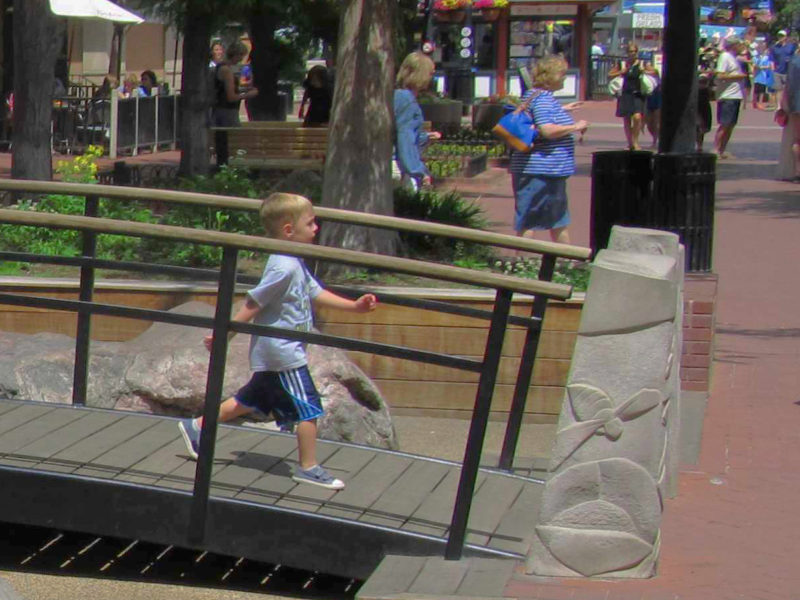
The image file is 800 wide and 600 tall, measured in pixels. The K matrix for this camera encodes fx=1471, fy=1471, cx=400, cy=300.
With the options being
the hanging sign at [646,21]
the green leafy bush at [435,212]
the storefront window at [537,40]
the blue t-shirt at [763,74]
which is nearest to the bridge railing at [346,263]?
the green leafy bush at [435,212]

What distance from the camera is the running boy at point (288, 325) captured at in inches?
215

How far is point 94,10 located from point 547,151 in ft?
48.8

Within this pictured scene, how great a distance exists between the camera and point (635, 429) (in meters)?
4.66

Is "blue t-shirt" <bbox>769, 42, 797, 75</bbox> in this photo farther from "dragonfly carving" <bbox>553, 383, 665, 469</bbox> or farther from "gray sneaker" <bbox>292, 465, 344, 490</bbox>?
"dragonfly carving" <bbox>553, 383, 665, 469</bbox>

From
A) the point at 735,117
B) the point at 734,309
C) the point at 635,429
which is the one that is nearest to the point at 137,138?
the point at 735,117

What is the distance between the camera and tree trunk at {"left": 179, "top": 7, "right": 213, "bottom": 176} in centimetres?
1692

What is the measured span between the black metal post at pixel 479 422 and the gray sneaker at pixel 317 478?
717mm

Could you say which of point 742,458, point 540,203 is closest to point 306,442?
point 742,458

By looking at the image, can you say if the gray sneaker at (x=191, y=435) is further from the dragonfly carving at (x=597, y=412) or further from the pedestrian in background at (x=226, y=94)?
the pedestrian in background at (x=226, y=94)

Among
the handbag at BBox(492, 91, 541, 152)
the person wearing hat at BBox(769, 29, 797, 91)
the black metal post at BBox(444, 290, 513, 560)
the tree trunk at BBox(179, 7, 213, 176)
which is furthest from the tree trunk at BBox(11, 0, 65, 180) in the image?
the person wearing hat at BBox(769, 29, 797, 91)

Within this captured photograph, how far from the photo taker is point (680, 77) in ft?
29.6

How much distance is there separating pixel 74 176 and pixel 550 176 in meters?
5.31

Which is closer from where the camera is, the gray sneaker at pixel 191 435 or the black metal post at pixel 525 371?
the black metal post at pixel 525 371

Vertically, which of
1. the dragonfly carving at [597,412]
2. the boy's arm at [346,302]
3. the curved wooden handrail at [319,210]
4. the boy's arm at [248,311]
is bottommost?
the dragonfly carving at [597,412]
